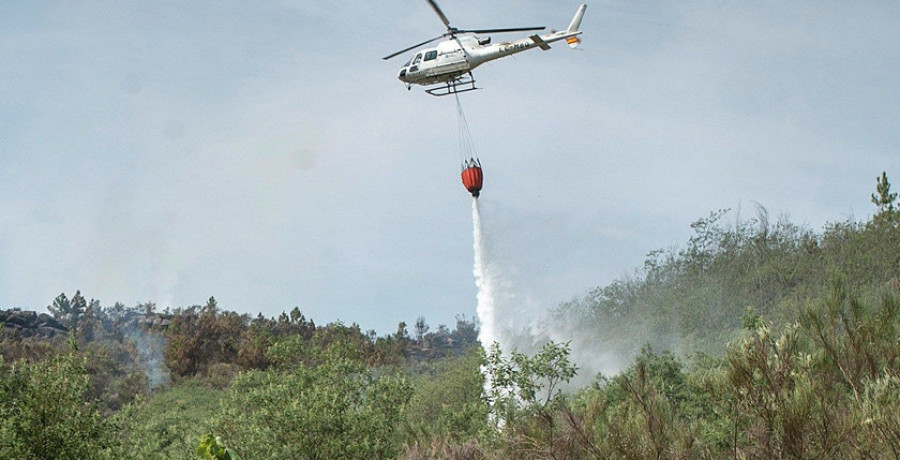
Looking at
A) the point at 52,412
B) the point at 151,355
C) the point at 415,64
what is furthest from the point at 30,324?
the point at 52,412

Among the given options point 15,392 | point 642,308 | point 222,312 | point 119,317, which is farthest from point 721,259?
point 119,317

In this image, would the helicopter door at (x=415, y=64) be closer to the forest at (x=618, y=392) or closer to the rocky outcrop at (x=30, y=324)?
the forest at (x=618, y=392)

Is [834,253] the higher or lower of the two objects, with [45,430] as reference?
higher

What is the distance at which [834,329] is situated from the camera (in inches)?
470

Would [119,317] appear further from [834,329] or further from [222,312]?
[834,329]

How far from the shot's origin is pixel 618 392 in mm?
26953

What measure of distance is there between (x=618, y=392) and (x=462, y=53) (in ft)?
39.2

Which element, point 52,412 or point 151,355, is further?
point 151,355

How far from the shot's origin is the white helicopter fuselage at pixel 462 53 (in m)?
31.4

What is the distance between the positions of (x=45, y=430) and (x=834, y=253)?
4518cm

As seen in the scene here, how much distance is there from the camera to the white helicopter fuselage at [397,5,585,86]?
31.4m

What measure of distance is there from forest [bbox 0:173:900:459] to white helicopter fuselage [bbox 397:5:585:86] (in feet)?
29.4

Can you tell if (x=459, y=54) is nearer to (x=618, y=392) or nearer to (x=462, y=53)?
(x=462, y=53)

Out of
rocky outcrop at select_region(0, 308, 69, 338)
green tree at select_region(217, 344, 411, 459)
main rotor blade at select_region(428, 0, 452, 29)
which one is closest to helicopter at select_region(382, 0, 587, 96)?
main rotor blade at select_region(428, 0, 452, 29)
